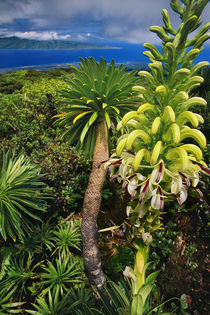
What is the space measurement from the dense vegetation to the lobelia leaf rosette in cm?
30

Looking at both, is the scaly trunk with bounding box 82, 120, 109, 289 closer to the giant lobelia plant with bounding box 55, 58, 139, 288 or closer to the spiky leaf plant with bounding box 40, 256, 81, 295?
the giant lobelia plant with bounding box 55, 58, 139, 288

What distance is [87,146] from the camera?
9.96 ft

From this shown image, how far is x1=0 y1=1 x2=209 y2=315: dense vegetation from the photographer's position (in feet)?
8.55

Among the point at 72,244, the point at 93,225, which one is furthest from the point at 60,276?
the point at 93,225

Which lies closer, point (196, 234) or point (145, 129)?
point (145, 129)

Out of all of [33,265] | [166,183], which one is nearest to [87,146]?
[166,183]

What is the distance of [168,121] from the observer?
4.57ft

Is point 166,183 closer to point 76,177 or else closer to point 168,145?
point 168,145

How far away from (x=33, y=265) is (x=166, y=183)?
3.11 m

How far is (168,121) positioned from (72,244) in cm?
291

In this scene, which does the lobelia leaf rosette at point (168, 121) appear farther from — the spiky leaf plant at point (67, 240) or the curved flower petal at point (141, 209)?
the spiky leaf plant at point (67, 240)

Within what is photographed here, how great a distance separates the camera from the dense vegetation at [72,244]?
2.61 m

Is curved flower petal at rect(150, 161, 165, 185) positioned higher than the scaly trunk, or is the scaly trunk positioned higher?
curved flower petal at rect(150, 161, 165, 185)

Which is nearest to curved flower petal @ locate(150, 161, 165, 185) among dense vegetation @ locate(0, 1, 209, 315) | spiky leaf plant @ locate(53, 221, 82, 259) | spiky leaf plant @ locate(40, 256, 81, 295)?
dense vegetation @ locate(0, 1, 209, 315)
